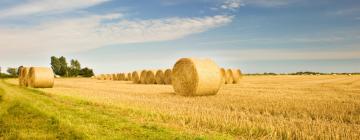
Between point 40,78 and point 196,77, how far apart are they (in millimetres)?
12564

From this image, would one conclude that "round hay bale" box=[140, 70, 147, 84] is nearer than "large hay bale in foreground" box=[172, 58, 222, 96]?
No

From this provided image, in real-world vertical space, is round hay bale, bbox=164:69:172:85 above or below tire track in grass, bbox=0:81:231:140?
above

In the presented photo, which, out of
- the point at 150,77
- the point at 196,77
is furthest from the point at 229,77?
the point at 196,77

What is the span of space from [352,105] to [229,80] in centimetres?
1741

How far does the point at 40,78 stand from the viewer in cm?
2428

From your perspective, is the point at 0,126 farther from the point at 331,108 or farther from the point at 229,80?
the point at 229,80

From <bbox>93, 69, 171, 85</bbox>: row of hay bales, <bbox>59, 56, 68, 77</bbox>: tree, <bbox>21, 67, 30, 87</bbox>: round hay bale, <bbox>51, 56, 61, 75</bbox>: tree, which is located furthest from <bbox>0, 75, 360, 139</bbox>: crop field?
<bbox>51, 56, 61, 75</bbox>: tree

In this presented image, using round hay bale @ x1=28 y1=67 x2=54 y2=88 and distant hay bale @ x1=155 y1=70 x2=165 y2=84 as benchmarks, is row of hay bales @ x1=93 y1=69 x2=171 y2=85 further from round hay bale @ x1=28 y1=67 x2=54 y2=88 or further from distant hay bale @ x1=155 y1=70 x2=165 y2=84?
round hay bale @ x1=28 y1=67 x2=54 y2=88

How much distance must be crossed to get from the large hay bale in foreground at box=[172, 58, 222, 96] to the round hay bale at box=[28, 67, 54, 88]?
35.9 feet

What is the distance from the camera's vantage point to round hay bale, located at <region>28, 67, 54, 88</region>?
2420cm

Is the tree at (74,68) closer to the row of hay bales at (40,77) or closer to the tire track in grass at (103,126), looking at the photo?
the row of hay bales at (40,77)

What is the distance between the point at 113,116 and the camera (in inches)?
360

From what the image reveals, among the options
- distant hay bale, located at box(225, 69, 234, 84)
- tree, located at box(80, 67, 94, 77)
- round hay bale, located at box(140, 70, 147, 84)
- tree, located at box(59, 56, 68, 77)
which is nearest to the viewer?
distant hay bale, located at box(225, 69, 234, 84)

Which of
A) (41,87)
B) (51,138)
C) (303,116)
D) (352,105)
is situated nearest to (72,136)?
(51,138)
